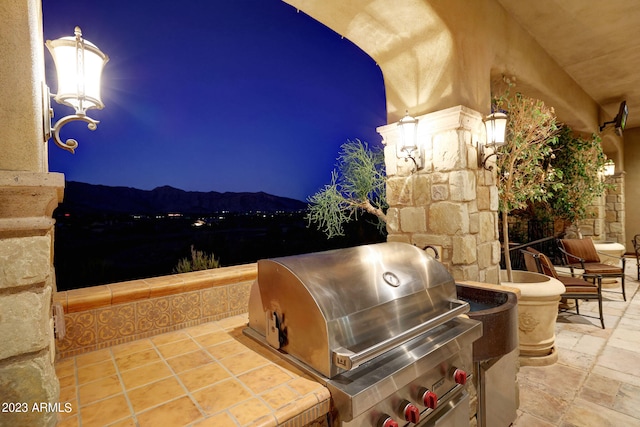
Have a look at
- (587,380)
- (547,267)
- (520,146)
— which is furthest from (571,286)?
(520,146)

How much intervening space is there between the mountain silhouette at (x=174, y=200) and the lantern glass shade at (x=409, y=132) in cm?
2933

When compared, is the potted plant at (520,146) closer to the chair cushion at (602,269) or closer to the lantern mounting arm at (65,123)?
the chair cushion at (602,269)

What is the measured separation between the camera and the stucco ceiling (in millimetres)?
3514

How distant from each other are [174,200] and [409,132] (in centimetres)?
3667

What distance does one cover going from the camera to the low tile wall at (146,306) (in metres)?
1.64

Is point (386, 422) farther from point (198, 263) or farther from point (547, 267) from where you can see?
point (198, 263)

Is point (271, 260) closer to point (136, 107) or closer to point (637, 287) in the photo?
point (637, 287)

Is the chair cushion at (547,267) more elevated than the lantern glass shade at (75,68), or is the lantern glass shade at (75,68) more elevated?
the lantern glass shade at (75,68)

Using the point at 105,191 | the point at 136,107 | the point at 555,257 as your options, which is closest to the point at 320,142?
the point at 136,107

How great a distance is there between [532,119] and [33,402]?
449 cm

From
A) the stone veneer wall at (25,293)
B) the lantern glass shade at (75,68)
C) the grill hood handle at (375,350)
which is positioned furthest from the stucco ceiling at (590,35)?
the stone veneer wall at (25,293)

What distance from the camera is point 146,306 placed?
1.84m

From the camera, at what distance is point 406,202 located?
3.21 m

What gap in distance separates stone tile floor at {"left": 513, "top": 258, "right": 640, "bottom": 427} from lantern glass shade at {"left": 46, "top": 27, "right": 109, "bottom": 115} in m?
3.67
